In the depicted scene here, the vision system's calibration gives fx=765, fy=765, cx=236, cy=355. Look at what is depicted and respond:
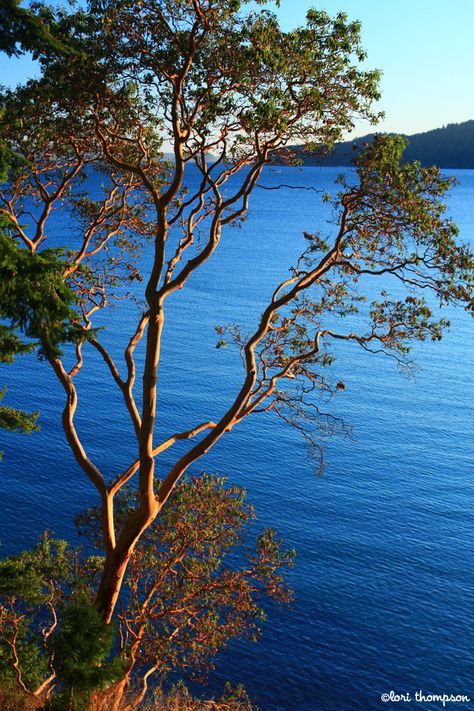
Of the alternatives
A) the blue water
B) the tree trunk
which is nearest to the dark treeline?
the blue water

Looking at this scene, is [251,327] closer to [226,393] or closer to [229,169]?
[226,393]

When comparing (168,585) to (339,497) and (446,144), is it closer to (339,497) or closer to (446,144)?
(339,497)

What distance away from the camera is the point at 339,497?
37312mm

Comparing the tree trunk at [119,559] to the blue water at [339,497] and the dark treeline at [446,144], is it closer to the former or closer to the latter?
the blue water at [339,497]

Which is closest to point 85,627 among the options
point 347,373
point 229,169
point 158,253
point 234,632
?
point 234,632

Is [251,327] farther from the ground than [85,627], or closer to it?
farther from the ground

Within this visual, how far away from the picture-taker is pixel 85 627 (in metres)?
13.3

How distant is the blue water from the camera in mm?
25703

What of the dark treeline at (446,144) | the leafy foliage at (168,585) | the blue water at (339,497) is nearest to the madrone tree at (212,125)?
the leafy foliage at (168,585)

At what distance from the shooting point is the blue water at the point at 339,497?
84.3ft

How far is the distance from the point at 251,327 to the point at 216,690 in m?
33.3

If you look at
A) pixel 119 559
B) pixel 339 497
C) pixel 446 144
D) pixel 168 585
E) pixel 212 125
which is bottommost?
pixel 339 497

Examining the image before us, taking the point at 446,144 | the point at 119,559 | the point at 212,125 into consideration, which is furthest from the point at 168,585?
the point at 446,144

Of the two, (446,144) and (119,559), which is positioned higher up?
(446,144)
